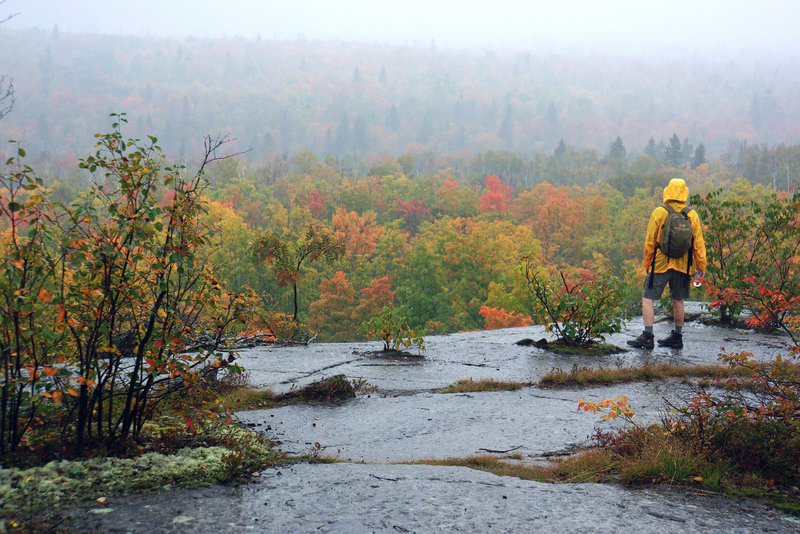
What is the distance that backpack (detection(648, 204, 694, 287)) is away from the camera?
25.0 ft

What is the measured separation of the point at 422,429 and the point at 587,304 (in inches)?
156

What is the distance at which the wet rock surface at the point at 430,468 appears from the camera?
2781mm

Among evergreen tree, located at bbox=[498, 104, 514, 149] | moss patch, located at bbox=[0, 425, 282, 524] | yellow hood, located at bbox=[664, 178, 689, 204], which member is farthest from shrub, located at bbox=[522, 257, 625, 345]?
evergreen tree, located at bbox=[498, 104, 514, 149]

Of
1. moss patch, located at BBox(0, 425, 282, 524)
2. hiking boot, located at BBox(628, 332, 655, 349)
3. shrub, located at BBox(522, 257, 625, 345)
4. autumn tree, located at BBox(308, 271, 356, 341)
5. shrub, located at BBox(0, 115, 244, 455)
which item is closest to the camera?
moss patch, located at BBox(0, 425, 282, 524)

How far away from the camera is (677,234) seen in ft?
25.0

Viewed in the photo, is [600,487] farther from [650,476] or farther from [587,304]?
[587,304]

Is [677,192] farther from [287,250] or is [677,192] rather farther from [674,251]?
[287,250]

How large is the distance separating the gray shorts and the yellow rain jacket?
10cm

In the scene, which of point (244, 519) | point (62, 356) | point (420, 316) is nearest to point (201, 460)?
point (244, 519)

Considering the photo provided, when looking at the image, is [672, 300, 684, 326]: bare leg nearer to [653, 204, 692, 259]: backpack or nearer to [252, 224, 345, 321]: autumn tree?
[653, 204, 692, 259]: backpack

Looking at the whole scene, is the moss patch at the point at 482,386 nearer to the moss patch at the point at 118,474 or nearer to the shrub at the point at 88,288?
the moss patch at the point at 118,474

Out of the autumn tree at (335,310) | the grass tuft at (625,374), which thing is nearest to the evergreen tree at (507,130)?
the autumn tree at (335,310)

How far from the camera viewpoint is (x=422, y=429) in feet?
16.5

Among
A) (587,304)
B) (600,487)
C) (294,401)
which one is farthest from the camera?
(587,304)
